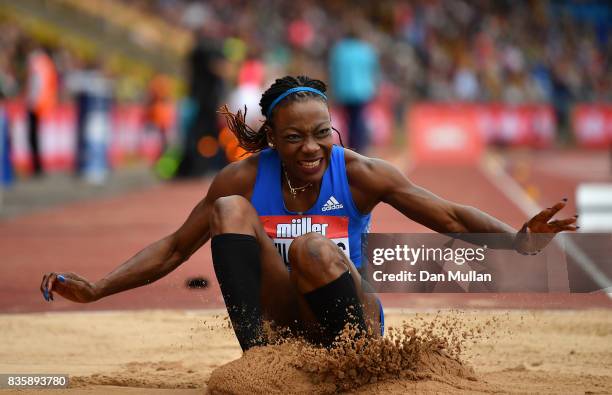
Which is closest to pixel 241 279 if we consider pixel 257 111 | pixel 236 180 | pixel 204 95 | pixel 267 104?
pixel 236 180

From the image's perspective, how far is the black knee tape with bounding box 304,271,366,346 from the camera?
14.1 ft

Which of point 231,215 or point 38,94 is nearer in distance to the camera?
point 231,215

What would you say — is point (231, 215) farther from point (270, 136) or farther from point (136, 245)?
point (136, 245)

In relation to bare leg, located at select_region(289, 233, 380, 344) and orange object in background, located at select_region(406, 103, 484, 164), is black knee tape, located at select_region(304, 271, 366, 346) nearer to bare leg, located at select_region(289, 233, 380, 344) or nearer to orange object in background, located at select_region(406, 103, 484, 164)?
bare leg, located at select_region(289, 233, 380, 344)

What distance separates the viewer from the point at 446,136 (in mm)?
25375

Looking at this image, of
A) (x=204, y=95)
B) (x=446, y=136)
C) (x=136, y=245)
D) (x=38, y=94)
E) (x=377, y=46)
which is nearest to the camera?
(x=136, y=245)

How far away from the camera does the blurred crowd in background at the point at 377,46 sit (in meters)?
24.2

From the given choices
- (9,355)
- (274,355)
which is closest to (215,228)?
(274,355)

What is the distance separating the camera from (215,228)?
4500 mm

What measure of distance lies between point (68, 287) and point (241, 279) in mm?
780

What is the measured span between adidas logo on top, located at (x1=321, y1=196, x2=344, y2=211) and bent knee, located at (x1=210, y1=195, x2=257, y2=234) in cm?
37

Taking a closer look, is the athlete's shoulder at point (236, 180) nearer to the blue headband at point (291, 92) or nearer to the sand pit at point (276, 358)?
the blue headband at point (291, 92)

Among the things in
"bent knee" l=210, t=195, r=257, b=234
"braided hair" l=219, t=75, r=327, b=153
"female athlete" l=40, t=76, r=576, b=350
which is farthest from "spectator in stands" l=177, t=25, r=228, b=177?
"bent knee" l=210, t=195, r=257, b=234

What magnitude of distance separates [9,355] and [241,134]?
1.92 metres
